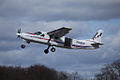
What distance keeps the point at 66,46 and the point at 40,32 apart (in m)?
5.65

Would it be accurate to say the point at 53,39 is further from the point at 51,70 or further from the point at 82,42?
the point at 51,70

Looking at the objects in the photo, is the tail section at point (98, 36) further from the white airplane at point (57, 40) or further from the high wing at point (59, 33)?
the high wing at point (59, 33)

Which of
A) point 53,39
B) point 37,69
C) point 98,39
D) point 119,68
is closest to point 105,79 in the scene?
point 119,68

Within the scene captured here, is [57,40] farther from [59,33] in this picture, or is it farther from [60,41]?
[59,33]

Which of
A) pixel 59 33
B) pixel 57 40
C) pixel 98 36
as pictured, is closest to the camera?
pixel 59 33

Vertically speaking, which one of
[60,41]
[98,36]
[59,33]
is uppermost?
[98,36]

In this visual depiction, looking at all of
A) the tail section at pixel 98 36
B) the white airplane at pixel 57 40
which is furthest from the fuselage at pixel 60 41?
the tail section at pixel 98 36

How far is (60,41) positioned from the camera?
86.3 m

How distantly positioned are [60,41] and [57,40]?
62 cm

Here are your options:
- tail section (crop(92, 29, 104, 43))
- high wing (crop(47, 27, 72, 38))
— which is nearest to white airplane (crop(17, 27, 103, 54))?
high wing (crop(47, 27, 72, 38))

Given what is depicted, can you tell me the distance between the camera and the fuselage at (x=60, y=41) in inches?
3270

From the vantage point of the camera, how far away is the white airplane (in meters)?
83.2

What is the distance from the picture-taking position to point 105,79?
11725 cm

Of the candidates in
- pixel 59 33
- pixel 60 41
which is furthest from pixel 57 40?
pixel 59 33
